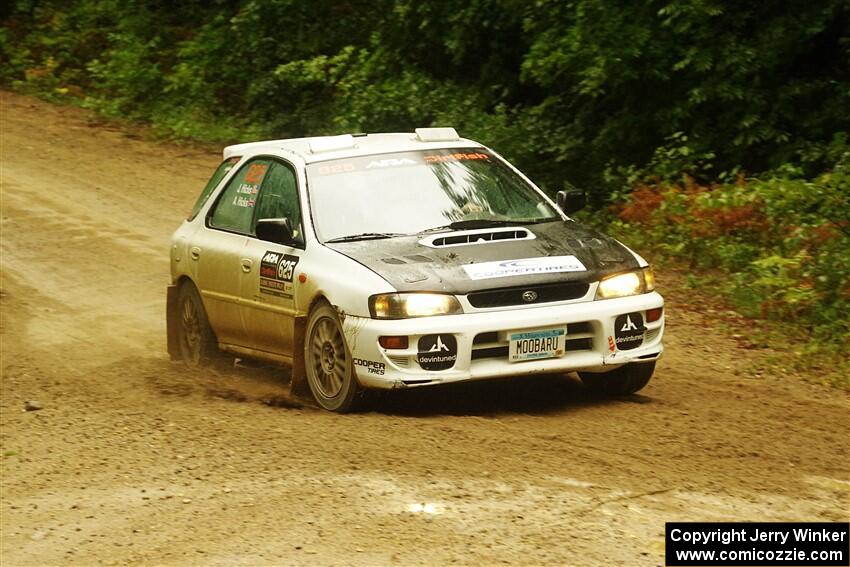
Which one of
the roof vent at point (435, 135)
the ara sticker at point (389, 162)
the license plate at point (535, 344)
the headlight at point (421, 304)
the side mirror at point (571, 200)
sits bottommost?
the license plate at point (535, 344)

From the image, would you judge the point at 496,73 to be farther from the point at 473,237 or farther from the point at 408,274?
the point at 408,274

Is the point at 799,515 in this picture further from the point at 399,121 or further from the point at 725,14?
the point at 399,121

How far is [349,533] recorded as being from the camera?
5676 mm

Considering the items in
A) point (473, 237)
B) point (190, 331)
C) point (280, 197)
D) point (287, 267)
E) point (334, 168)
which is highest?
point (334, 168)

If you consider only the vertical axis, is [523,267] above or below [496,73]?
below

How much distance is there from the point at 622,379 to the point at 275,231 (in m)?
2.30

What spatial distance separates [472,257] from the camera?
7.96 m

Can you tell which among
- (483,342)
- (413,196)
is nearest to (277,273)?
(413,196)

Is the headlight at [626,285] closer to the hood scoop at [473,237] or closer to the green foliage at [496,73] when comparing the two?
the hood scoop at [473,237]

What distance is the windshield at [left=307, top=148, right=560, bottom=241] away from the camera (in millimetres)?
8523

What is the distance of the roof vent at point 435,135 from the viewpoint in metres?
9.45

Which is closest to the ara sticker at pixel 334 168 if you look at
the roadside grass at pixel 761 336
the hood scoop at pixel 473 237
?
the hood scoop at pixel 473 237

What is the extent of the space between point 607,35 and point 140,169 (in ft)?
25.4

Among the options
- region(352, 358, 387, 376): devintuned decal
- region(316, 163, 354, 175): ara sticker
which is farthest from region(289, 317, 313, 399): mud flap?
region(316, 163, 354, 175): ara sticker
